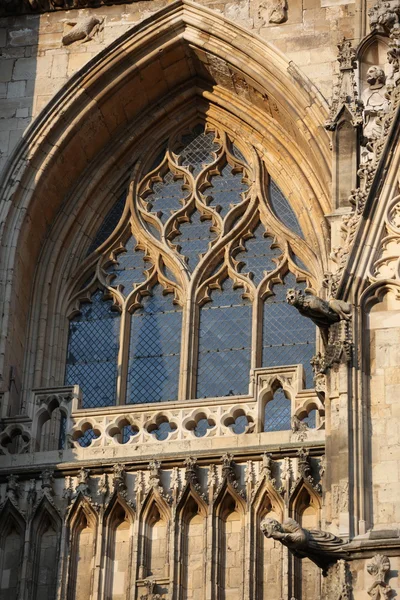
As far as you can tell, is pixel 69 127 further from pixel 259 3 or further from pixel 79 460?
pixel 79 460

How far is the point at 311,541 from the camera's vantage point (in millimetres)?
15852

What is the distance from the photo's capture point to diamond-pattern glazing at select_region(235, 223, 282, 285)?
20875 millimetres

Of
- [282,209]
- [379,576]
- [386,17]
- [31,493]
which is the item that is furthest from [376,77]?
[379,576]

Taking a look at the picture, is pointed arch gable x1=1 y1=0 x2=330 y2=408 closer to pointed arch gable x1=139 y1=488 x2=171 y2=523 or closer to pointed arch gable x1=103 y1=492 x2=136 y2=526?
pointed arch gable x1=103 y1=492 x2=136 y2=526

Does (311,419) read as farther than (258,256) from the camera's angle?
No

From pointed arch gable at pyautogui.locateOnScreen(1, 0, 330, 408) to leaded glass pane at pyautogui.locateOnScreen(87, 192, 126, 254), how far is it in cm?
12

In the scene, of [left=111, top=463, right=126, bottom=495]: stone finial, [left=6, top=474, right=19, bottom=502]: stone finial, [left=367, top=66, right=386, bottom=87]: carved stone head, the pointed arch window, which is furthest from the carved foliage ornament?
[left=6, top=474, right=19, bottom=502]: stone finial

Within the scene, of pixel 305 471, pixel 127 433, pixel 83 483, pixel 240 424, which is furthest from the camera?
pixel 127 433

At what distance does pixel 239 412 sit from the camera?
19.3 m

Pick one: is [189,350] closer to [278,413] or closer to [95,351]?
[95,351]

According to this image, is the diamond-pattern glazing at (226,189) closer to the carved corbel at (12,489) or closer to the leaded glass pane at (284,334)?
the leaded glass pane at (284,334)

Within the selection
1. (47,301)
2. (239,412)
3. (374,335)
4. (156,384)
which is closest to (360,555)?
(374,335)

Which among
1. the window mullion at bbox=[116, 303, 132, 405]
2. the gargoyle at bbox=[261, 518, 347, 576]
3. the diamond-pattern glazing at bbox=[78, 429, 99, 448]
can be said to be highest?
the window mullion at bbox=[116, 303, 132, 405]

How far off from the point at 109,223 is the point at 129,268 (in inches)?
25.9
